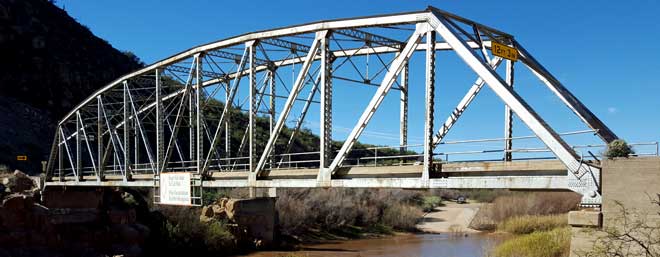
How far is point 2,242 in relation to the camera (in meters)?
32.5

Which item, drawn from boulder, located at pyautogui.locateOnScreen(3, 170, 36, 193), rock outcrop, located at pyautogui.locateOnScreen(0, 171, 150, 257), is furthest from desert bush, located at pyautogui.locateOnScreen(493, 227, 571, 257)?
boulder, located at pyautogui.locateOnScreen(3, 170, 36, 193)

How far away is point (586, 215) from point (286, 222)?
37901mm

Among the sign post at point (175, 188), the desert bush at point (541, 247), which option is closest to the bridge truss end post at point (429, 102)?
the sign post at point (175, 188)

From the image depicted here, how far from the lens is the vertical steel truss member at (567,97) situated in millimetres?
16703

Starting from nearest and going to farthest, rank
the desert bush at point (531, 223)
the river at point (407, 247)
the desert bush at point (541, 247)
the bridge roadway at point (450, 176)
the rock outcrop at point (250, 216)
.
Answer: the bridge roadway at point (450, 176) < the desert bush at point (541, 247) < the rock outcrop at point (250, 216) < the river at point (407, 247) < the desert bush at point (531, 223)

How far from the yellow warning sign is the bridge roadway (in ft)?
9.47

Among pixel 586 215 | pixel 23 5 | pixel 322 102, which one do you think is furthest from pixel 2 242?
pixel 23 5

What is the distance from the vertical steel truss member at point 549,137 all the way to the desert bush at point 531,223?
3571 centimetres

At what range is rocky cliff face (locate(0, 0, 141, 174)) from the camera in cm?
5778

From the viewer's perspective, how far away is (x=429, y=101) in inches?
664

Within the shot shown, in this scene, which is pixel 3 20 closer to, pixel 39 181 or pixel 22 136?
pixel 22 136

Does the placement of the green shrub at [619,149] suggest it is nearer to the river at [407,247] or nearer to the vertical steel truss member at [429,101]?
the vertical steel truss member at [429,101]

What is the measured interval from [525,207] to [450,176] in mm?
44857

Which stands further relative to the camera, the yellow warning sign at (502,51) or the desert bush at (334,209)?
the desert bush at (334,209)
